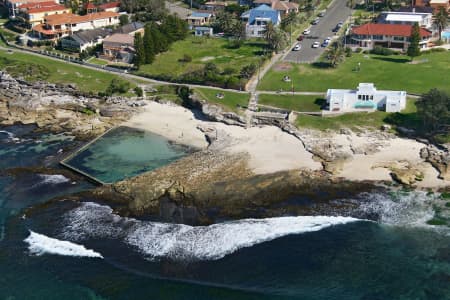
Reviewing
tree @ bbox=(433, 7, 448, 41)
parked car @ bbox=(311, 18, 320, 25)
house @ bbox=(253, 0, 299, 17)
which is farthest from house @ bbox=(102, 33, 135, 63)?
tree @ bbox=(433, 7, 448, 41)

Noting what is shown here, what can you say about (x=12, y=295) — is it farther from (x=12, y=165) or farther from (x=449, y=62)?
(x=449, y=62)

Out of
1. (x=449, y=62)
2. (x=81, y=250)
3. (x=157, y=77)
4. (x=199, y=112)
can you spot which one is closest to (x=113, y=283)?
(x=81, y=250)

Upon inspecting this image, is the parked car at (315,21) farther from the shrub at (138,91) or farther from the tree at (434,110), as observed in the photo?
the tree at (434,110)

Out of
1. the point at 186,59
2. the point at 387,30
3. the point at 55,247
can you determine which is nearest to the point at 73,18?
the point at 186,59

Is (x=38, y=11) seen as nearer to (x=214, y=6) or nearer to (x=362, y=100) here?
(x=214, y=6)

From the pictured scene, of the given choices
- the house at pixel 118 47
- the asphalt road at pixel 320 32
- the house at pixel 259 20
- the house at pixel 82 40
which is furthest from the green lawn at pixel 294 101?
the house at pixel 82 40

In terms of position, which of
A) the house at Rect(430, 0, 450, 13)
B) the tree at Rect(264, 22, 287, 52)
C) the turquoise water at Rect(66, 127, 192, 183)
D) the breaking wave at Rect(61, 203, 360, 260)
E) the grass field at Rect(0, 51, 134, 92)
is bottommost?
the breaking wave at Rect(61, 203, 360, 260)

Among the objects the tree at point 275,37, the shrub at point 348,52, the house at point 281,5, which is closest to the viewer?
the shrub at point 348,52

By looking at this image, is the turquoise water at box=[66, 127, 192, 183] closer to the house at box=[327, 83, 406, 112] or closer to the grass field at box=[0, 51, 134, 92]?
the grass field at box=[0, 51, 134, 92]

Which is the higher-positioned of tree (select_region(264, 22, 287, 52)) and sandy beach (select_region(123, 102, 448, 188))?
tree (select_region(264, 22, 287, 52))
